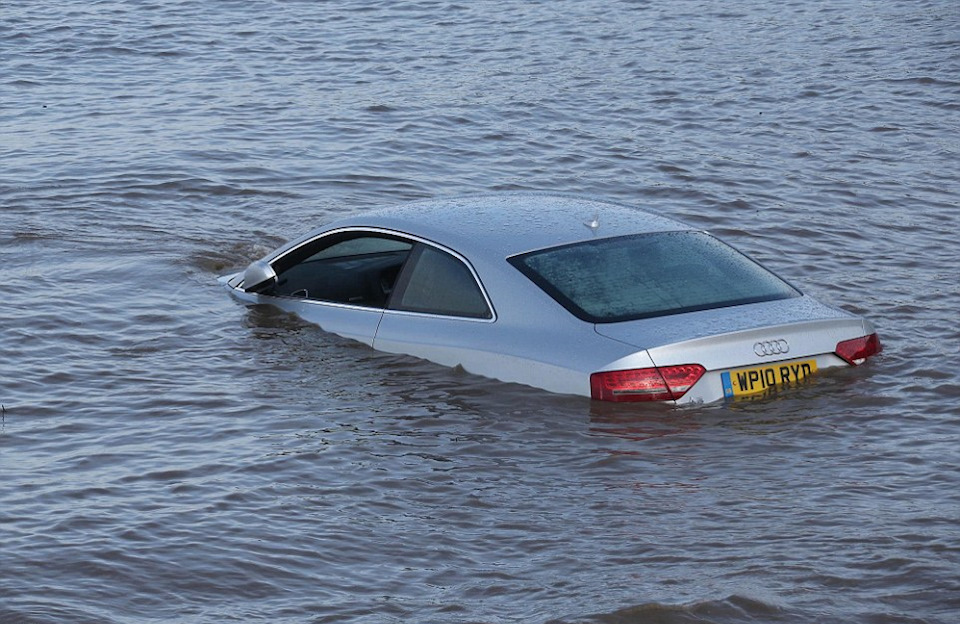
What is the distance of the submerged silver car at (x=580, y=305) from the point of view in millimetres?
8195

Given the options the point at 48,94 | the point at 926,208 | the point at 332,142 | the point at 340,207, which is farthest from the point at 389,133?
the point at 926,208

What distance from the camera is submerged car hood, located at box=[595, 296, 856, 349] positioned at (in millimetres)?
8156

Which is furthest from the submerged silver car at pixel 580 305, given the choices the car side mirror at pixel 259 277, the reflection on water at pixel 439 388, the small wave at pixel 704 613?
the small wave at pixel 704 613

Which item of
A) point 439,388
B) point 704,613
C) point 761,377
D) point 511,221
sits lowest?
point 704,613

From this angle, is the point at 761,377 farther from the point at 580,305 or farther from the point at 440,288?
the point at 440,288

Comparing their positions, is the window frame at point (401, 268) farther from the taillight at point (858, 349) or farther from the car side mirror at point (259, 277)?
the taillight at point (858, 349)

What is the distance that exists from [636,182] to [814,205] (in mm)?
1906

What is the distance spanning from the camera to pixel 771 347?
8.33m

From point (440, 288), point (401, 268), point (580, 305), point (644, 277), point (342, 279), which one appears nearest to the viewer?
point (580, 305)

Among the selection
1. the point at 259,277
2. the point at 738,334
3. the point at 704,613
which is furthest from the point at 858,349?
the point at 259,277

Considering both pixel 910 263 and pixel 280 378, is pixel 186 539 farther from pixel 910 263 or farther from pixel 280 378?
pixel 910 263

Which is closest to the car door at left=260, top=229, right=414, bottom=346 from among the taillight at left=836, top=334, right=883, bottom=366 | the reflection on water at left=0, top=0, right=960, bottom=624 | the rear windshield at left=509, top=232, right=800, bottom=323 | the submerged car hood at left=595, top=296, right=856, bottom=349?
the reflection on water at left=0, top=0, right=960, bottom=624

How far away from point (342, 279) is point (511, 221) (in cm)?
137

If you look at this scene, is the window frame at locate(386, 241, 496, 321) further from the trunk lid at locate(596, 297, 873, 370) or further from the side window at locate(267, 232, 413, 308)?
the trunk lid at locate(596, 297, 873, 370)
